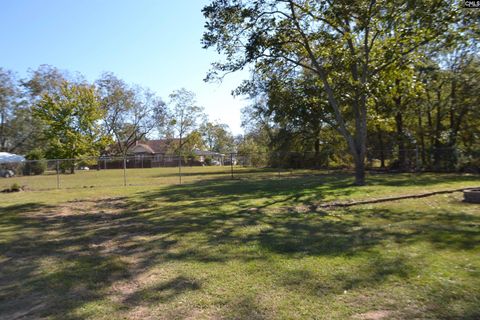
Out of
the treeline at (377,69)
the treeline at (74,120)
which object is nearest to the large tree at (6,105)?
the treeline at (74,120)

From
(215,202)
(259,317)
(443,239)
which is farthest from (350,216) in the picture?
(259,317)

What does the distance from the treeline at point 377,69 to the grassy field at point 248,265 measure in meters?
7.79

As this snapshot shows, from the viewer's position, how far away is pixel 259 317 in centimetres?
388

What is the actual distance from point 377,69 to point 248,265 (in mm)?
13857

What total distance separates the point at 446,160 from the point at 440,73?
241 inches

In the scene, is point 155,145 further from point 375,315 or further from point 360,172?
point 375,315

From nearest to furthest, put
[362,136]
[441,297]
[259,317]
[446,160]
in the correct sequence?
[259,317] < [441,297] < [362,136] < [446,160]

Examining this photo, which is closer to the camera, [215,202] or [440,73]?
[215,202]

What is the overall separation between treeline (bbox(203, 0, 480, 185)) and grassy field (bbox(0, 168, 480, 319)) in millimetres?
7789

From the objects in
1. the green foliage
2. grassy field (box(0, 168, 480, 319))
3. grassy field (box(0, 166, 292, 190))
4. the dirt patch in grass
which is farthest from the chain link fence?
the dirt patch in grass

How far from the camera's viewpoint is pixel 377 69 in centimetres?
1675

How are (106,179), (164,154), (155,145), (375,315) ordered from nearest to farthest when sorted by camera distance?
(375,315), (106,179), (164,154), (155,145)

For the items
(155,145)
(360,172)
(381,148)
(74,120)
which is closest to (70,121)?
(74,120)

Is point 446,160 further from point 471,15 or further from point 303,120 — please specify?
point 471,15
